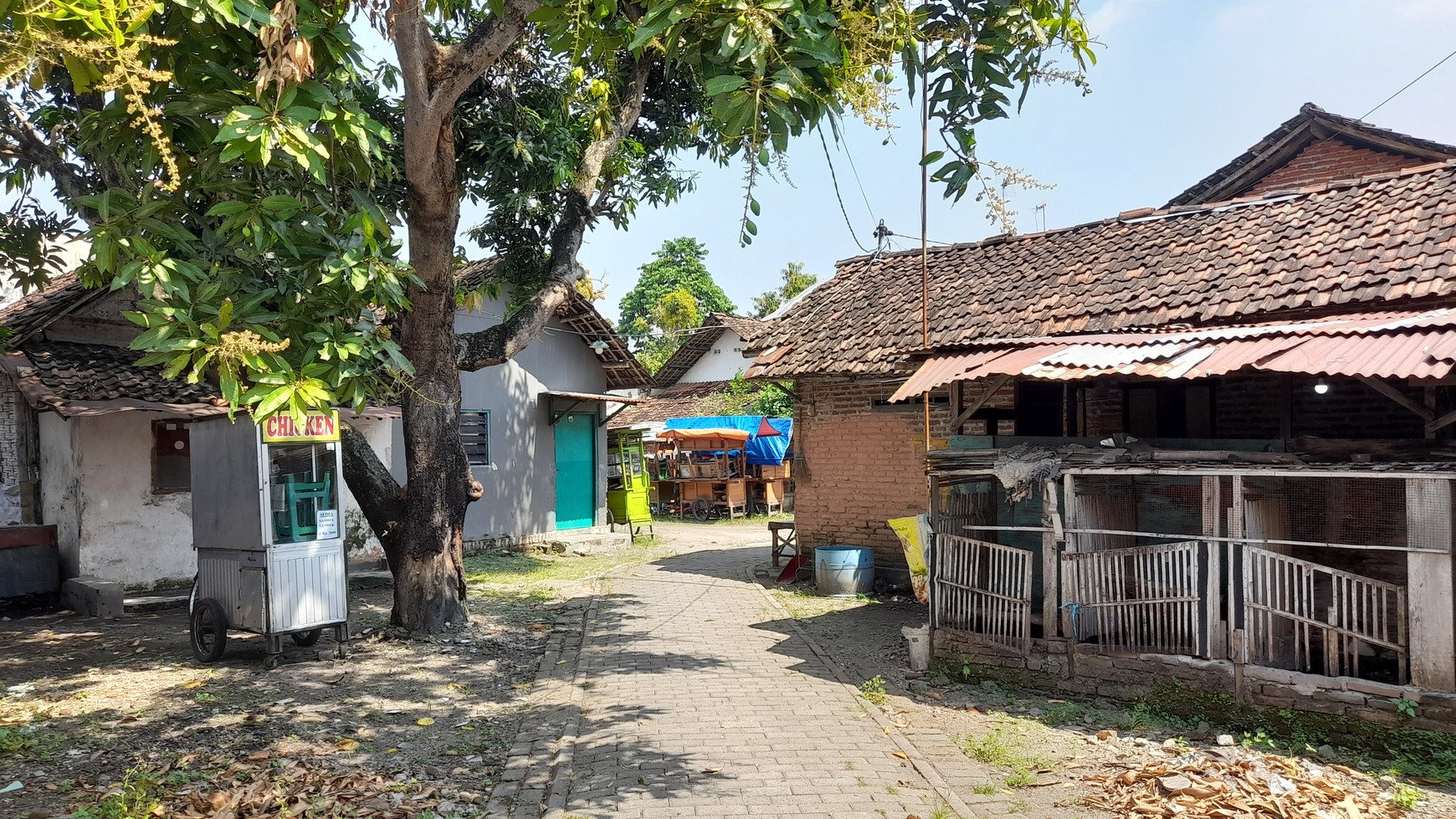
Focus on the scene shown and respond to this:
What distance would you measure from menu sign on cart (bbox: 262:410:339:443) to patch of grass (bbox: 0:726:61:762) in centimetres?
261

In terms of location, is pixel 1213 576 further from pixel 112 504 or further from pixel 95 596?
pixel 112 504

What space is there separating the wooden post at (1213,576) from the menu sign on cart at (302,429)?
6.96 metres

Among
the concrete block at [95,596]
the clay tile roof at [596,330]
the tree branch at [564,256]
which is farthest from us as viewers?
the clay tile roof at [596,330]

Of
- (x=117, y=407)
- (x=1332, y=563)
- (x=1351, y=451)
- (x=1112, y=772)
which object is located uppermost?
(x=117, y=407)

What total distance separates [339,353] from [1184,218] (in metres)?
10.6

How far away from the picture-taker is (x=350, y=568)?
13555 mm

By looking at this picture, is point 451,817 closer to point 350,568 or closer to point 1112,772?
point 1112,772

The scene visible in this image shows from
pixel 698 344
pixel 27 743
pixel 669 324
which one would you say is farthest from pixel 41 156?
pixel 669 324

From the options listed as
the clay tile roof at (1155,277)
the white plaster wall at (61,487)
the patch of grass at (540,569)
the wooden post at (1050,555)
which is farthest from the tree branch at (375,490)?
the wooden post at (1050,555)

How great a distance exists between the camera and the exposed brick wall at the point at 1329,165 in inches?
572

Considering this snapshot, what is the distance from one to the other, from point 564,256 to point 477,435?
688 cm

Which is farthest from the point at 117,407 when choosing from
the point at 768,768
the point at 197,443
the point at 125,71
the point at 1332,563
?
the point at 1332,563

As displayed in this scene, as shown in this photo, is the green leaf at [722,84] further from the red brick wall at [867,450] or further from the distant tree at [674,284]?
the distant tree at [674,284]

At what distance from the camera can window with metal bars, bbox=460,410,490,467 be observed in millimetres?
16562
